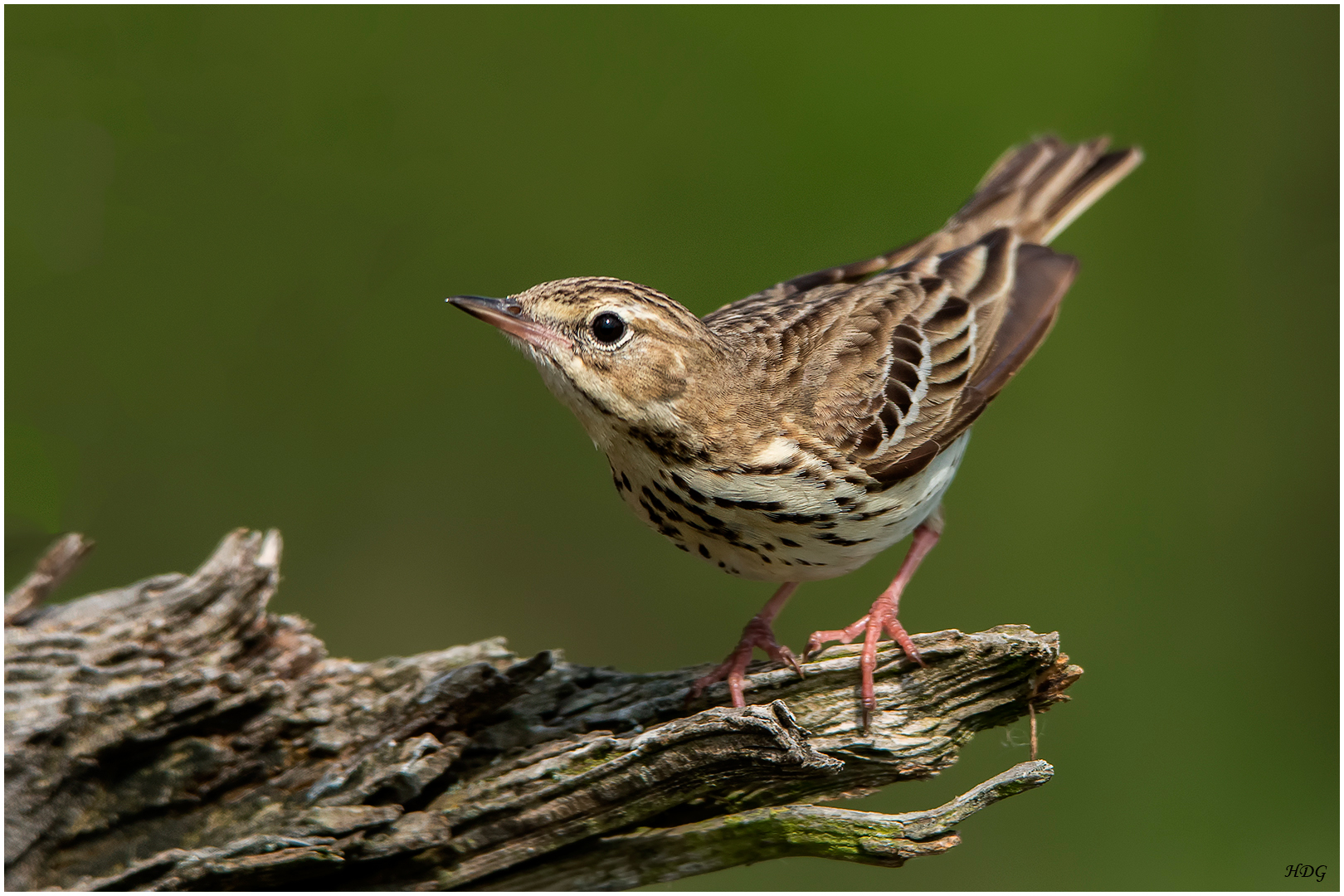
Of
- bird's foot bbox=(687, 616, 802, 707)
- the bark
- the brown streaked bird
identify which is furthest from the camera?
bird's foot bbox=(687, 616, 802, 707)

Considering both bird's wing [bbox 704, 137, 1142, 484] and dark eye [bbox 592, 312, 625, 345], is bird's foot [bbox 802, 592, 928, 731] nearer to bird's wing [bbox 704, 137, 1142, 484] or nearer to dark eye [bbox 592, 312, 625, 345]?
bird's wing [bbox 704, 137, 1142, 484]

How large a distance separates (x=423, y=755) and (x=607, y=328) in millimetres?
1850

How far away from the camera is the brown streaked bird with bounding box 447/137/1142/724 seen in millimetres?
4297

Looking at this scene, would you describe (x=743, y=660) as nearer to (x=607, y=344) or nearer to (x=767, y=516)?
(x=767, y=516)

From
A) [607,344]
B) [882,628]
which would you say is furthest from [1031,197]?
[607,344]

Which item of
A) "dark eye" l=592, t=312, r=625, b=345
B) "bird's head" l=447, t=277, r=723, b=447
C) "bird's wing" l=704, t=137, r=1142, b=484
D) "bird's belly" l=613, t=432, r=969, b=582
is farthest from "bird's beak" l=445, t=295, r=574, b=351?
"bird's wing" l=704, t=137, r=1142, b=484

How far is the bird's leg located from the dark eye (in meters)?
1.53

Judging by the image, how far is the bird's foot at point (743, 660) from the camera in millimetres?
4699

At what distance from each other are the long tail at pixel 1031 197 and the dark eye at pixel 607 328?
2.57m

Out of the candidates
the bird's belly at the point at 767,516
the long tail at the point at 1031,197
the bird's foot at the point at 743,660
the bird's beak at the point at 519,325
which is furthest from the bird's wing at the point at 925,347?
the bird's beak at the point at 519,325

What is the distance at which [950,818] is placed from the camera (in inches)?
153

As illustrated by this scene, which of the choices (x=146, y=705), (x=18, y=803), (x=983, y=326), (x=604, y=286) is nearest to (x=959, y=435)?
(x=983, y=326)

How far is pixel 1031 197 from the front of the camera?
22.3ft

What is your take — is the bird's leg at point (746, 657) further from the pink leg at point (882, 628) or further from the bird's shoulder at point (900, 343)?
the bird's shoulder at point (900, 343)
